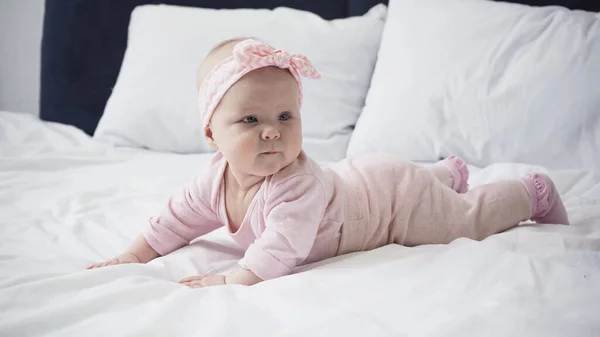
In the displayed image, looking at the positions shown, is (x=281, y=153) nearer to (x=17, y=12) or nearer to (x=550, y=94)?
(x=550, y=94)

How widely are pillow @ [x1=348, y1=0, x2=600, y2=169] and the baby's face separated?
2.51ft

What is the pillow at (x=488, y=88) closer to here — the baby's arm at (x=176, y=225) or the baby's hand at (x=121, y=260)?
the baby's arm at (x=176, y=225)

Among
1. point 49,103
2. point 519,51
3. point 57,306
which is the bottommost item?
point 49,103

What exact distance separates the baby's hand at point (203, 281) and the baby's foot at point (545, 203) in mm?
628

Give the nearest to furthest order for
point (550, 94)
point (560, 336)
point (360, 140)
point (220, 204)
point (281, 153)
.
→ point (560, 336) → point (281, 153) → point (220, 204) → point (550, 94) → point (360, 140)

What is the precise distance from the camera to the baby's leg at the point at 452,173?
1215 mm

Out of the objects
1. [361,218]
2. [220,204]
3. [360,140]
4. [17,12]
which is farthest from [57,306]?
[17,12]

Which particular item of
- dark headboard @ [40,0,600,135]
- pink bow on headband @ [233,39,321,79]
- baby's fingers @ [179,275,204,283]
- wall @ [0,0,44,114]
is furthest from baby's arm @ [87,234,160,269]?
wall @ [0,0,44,114]

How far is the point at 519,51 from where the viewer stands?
1587mm

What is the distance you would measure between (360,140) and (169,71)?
704 mm

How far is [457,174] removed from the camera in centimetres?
123

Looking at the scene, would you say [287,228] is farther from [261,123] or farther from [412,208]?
[412,208]

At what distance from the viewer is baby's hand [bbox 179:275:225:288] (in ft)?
2.92

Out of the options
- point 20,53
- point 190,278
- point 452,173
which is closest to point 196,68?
point 452,173
